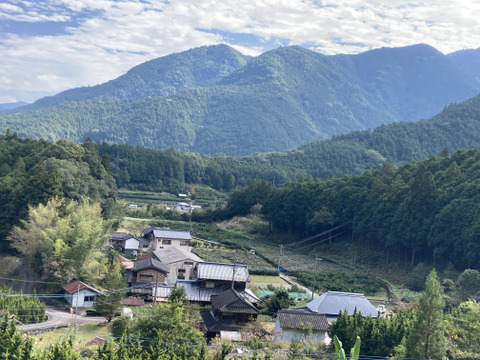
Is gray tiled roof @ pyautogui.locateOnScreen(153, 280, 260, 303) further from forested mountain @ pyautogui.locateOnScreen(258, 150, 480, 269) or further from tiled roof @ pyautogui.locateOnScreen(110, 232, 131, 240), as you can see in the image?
forested mountain @ pyautogui.locateOnScreen(258, 150, 480, 269)

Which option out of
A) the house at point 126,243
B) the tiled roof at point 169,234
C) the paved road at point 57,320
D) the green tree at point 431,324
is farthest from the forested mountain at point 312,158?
the green tree at point 431,324

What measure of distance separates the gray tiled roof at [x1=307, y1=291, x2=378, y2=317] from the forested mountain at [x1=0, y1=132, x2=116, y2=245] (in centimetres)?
2500

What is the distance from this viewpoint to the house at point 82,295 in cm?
3362

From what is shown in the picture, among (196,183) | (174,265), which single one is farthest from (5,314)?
(196,183)

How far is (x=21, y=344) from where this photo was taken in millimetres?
20984

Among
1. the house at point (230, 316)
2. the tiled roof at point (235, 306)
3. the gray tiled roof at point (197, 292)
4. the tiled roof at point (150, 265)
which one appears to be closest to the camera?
the house at point (230, 316)

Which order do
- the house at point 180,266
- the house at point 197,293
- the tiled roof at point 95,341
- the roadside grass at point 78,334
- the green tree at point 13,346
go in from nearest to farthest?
the green tree at point 13,346 → the tiled roof at point 95,341 → the roadside grass at point 78,334 → the house at point 197,293 → the house at point 180,266

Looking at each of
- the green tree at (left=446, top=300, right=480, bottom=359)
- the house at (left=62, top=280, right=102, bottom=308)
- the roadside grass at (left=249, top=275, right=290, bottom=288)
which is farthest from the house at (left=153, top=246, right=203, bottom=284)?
the green tree at (left=446, top=300, right=480, bottom=359)

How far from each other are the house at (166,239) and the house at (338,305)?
22669mm

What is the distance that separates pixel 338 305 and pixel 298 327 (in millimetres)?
5534

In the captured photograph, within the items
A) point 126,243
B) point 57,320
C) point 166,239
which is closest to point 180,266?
point 166,239

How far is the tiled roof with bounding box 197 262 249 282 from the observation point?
116 ft

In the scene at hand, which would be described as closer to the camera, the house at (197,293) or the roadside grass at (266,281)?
the house at (197,293)

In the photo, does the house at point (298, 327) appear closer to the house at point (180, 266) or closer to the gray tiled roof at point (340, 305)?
the gray tiled roof at point (340, 305)
